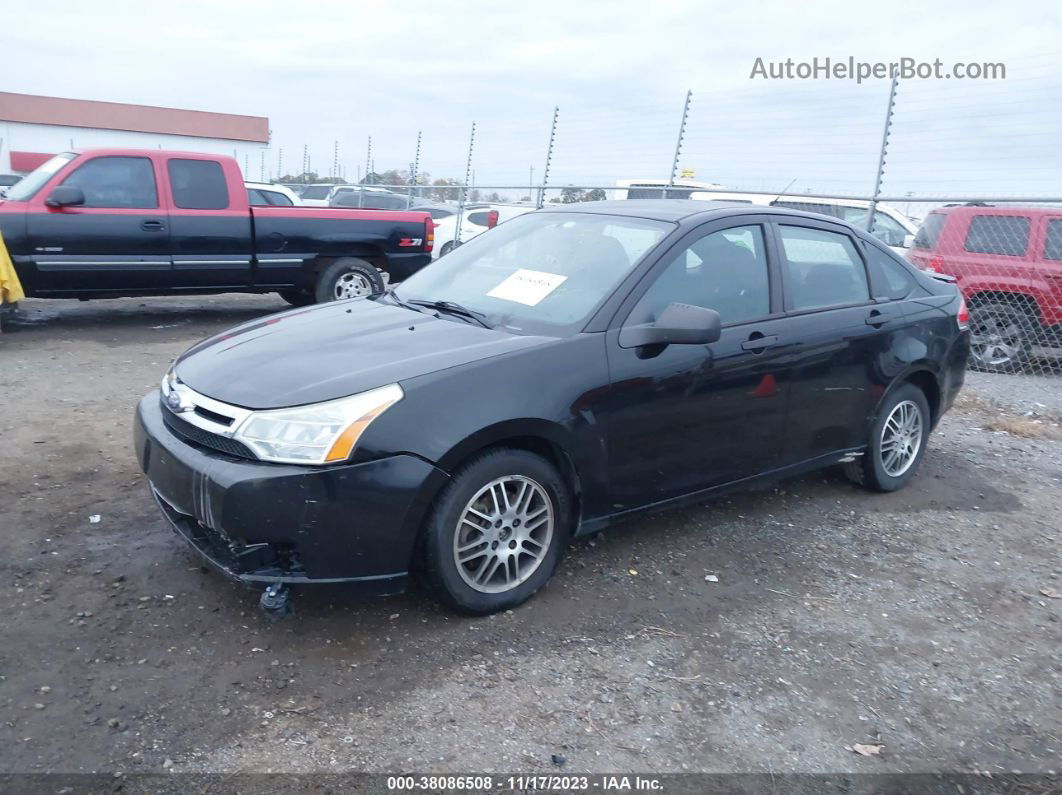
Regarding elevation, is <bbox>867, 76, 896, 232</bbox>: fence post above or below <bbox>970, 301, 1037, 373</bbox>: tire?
above

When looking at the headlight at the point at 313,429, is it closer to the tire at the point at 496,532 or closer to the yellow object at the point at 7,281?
the tire at the point at 496,532

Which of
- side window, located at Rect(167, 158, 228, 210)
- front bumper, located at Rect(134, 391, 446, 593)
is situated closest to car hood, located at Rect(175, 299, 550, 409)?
front bumper, located at Rect(134, 391, 446, 593)

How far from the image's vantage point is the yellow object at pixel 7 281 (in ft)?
26.5

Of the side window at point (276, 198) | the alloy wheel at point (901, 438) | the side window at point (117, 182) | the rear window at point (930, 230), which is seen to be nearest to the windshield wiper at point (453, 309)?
the alloy wheel at point (901, 438)

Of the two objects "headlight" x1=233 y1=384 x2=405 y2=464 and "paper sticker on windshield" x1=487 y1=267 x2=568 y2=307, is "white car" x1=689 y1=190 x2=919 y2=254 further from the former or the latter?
"headlight" x1=233 y1=384 x2=405 y2=464

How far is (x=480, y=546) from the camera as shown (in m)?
3.58

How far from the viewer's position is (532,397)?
3.59 metres

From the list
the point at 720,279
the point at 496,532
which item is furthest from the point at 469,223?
the point at 496,532

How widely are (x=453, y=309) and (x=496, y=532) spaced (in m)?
1.19

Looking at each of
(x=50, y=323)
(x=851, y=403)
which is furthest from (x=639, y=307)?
(x=50, y=323)

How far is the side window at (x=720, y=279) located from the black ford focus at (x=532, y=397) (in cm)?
1

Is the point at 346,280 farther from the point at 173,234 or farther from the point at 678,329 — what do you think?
the point at 678,329

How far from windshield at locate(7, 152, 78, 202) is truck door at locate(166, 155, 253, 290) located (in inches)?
38.1

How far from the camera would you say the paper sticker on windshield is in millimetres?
4191
